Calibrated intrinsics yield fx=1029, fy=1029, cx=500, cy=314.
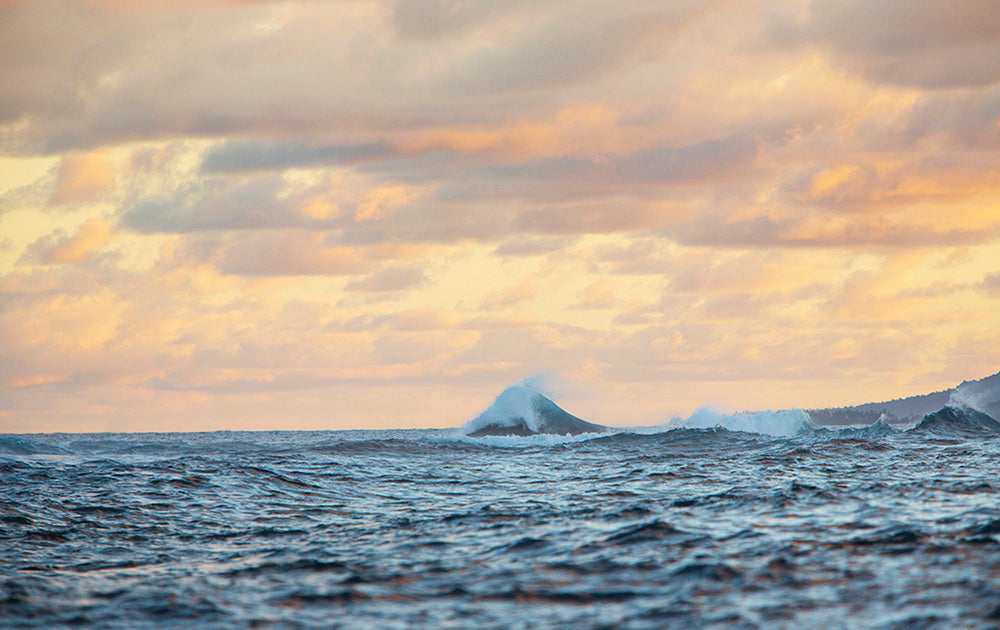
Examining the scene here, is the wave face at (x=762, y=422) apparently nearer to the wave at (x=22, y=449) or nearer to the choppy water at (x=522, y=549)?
the choppy water at (x=522, y=549)

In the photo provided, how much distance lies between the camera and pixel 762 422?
2749 inches

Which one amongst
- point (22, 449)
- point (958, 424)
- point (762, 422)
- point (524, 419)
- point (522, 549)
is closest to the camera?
point (522, 549)

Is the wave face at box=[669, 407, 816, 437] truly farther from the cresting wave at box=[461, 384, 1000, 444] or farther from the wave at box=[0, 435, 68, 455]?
the wave at box=[0, 435, 68, 455]

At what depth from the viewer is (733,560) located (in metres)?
14.5

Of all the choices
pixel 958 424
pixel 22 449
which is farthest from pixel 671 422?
pixel 22 449

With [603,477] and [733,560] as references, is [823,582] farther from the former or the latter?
[603,477]

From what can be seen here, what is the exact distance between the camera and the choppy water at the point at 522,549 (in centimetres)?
1200

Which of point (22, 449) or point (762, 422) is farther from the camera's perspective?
point (762, 422)

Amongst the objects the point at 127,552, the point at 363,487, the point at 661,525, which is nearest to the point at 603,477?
the point at 363,487

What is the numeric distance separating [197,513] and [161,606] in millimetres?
11705

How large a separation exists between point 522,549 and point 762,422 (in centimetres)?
5628

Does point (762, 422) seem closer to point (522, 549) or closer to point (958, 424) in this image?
point (958, 424)

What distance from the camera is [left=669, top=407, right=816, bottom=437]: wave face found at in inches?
2670

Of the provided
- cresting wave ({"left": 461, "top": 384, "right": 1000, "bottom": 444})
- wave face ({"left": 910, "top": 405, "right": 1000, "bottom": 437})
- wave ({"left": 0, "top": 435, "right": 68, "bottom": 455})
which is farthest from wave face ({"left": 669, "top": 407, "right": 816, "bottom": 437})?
wave ({"left": 0, "top": 435, "right": 68, "bottom": 455})
